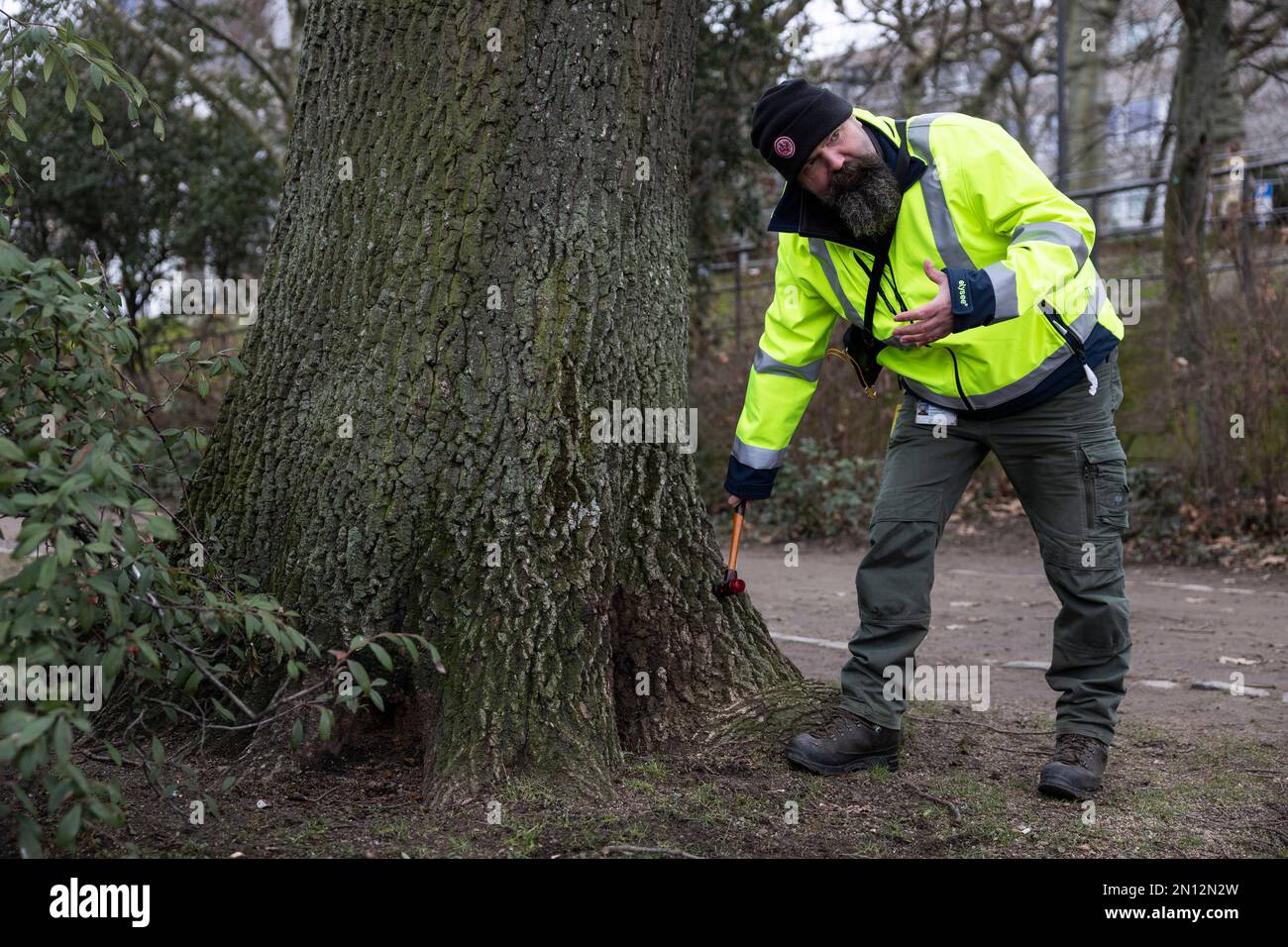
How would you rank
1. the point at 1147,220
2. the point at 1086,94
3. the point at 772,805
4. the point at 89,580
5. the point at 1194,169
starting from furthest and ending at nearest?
the point at 1086,94 → the point at 1147,220 → the point at 1194,169 → the point at 772,805 → the point at 89,580

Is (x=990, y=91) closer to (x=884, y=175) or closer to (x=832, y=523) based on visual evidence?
(x=832, y=523)

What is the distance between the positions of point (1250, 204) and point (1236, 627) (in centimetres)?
407

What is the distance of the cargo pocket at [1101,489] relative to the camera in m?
3.37

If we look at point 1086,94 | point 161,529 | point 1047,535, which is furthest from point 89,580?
point 1086,94

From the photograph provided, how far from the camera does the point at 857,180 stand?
3287mm

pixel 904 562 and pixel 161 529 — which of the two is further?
pixel 904 562

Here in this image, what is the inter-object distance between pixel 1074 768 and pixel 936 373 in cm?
112

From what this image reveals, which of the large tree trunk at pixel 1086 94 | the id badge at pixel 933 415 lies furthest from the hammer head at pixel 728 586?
the large tree trunk at pixel 1086 94

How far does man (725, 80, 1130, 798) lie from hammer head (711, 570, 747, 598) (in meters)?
0.24

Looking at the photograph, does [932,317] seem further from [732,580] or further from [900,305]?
[732,580]

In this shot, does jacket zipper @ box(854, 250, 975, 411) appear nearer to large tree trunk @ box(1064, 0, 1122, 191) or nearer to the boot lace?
the boot lace

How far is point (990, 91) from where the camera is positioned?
69.7 ft
